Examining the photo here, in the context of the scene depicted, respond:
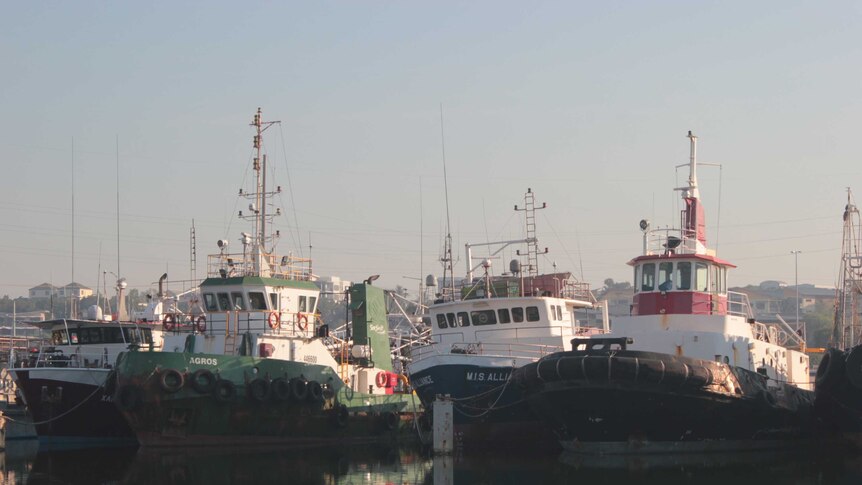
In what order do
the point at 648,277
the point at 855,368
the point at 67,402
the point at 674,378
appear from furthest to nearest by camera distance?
the point at 67,402, the point at 648,277, the point at 855,368, the point at 674,378

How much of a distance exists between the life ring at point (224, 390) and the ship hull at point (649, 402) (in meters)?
7.21

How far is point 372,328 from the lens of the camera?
35.2m

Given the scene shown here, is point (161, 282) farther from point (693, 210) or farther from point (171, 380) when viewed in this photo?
point (693, 210)

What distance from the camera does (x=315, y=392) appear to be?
1245 inches

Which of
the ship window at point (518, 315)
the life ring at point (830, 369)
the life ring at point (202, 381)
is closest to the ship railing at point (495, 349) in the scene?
the ship window at point (518, 315)

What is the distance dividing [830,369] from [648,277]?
16.5 feet

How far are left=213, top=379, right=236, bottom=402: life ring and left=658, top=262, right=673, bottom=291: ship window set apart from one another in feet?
36.8

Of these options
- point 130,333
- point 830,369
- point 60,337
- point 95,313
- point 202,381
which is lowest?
point 202,381

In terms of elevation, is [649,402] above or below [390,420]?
above

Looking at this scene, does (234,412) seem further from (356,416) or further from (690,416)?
(690,416)

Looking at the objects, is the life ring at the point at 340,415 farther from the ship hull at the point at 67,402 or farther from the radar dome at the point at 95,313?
the radar dome at the point at 95,313

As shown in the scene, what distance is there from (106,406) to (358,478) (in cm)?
1094

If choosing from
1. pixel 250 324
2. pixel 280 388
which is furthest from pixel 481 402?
pixel 250 324

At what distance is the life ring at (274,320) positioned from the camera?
33.2m
